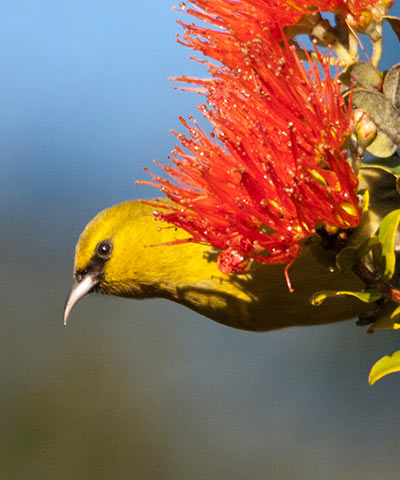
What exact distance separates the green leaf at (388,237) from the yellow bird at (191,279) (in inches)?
26.4

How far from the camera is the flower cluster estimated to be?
86.4 inches

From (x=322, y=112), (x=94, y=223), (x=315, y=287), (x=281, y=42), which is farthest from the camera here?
(x=94, y=223)

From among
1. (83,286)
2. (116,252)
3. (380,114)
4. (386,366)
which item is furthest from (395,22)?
(83,286)

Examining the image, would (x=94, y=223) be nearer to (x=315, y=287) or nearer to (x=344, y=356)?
(x=315, y=287)

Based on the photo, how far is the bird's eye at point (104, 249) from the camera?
149 inches

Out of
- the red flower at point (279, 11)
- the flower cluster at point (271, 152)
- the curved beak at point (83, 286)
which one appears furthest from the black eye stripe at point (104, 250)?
the red flower at point (279, 11)

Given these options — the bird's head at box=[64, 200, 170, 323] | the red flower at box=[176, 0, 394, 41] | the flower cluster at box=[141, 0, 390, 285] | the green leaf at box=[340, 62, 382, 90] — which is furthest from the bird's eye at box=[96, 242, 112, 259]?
the green leaf at box=[340, 62, 382, 90]

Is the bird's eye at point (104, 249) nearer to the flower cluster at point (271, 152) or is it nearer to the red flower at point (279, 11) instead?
the flower cluster at point (271, 152)

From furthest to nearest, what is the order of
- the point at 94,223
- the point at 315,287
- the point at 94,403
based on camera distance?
the point at 94,403 → the point at 94,223 → the point at 315,287

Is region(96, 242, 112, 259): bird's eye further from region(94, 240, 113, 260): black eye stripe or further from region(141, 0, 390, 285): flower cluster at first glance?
region(141, 0, 390, 285): flower cluster

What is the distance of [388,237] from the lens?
84.9 inches

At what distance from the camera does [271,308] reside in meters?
3.27

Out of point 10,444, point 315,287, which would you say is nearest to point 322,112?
point 315,287

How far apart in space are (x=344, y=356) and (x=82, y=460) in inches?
138
